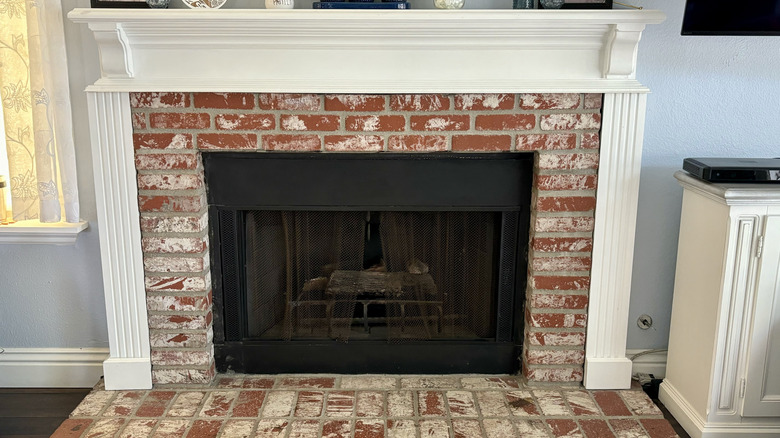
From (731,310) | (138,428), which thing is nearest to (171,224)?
(138,428)

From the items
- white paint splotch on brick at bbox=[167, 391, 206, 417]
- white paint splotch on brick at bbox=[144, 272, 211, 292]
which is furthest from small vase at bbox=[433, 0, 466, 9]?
white paint splotch on brick at bbox=[167, 391, 206, 417]

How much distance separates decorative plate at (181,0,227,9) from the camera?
2.04m

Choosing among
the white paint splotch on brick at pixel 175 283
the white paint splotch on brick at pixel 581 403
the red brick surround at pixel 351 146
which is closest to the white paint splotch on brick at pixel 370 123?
the red brick surround at pixel 351 146

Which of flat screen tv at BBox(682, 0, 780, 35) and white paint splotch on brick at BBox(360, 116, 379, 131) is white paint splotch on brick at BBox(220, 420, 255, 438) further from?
flat screen tv at BBox(682, 0, 780, 35)

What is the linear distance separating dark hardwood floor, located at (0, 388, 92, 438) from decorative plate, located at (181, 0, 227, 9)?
1471mm

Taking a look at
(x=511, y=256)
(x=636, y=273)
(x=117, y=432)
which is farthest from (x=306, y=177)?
(x=636, y=273)

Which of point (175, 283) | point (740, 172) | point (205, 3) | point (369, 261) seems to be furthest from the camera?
point (369, 261)

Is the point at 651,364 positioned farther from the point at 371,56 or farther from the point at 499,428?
the point at 371,56

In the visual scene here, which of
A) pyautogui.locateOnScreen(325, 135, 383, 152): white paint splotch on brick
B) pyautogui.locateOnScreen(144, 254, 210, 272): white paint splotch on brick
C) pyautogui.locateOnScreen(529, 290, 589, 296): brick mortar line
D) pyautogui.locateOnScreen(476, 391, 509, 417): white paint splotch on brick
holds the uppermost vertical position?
pyautogui.locateOnScreen(325, 135, 383, 152): white paint splotch on brick

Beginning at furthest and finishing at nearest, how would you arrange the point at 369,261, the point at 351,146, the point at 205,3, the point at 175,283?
the point at 369,261 < the point at 175,283 < the point at 351,146 < the point at 205,3

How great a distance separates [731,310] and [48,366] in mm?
2398

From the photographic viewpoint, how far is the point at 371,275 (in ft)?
7.97

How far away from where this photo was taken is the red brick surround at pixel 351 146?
212 centimetres

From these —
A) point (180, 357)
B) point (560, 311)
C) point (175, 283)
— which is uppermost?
point (175, 283)
